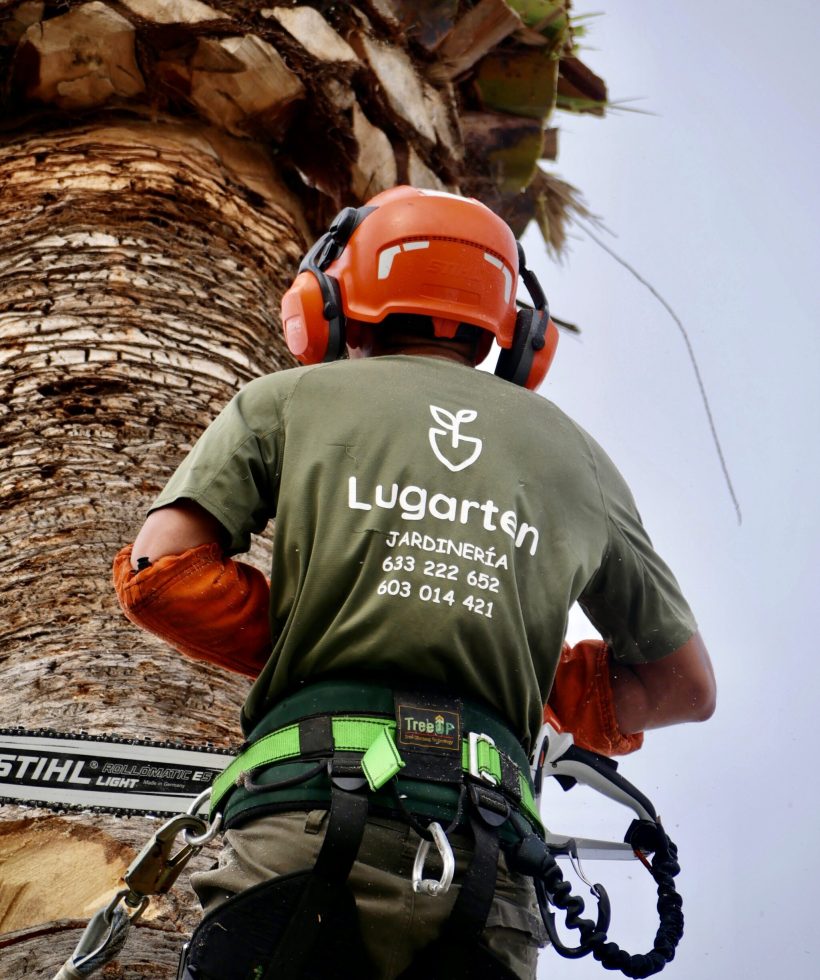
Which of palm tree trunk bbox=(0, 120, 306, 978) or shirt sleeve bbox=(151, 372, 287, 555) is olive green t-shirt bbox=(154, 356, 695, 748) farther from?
palm tree trunk bbox=(0, 120, 306, 978)

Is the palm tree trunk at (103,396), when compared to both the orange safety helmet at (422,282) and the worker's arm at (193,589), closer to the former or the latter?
the worker's arm at (193,589)

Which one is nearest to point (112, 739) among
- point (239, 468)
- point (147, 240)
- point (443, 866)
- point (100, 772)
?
point (100, 772)

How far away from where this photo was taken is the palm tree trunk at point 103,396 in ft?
8.07

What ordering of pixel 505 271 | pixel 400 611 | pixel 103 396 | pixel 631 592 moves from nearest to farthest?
pixel 400 611 → pixel 631 592 → pixel 505 271 → pixel 103 396

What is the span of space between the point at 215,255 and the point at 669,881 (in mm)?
2356

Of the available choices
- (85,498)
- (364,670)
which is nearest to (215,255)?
(85,498)

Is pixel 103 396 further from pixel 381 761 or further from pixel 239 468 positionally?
pixel 381 761

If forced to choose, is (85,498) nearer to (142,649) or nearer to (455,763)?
(142,649)

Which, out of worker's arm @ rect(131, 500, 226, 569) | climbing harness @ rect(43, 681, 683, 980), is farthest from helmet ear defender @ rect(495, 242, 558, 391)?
climbing harness @ rect(43, 681, 683, 980)

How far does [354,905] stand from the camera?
68.4 inches

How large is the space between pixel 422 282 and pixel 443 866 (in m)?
1.22

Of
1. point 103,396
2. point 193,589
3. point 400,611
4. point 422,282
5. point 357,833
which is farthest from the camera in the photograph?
point 103,396

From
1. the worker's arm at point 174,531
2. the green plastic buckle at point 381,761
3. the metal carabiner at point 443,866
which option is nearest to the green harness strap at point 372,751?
the green plastic buckle at point 381,761

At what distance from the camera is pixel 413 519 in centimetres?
201
